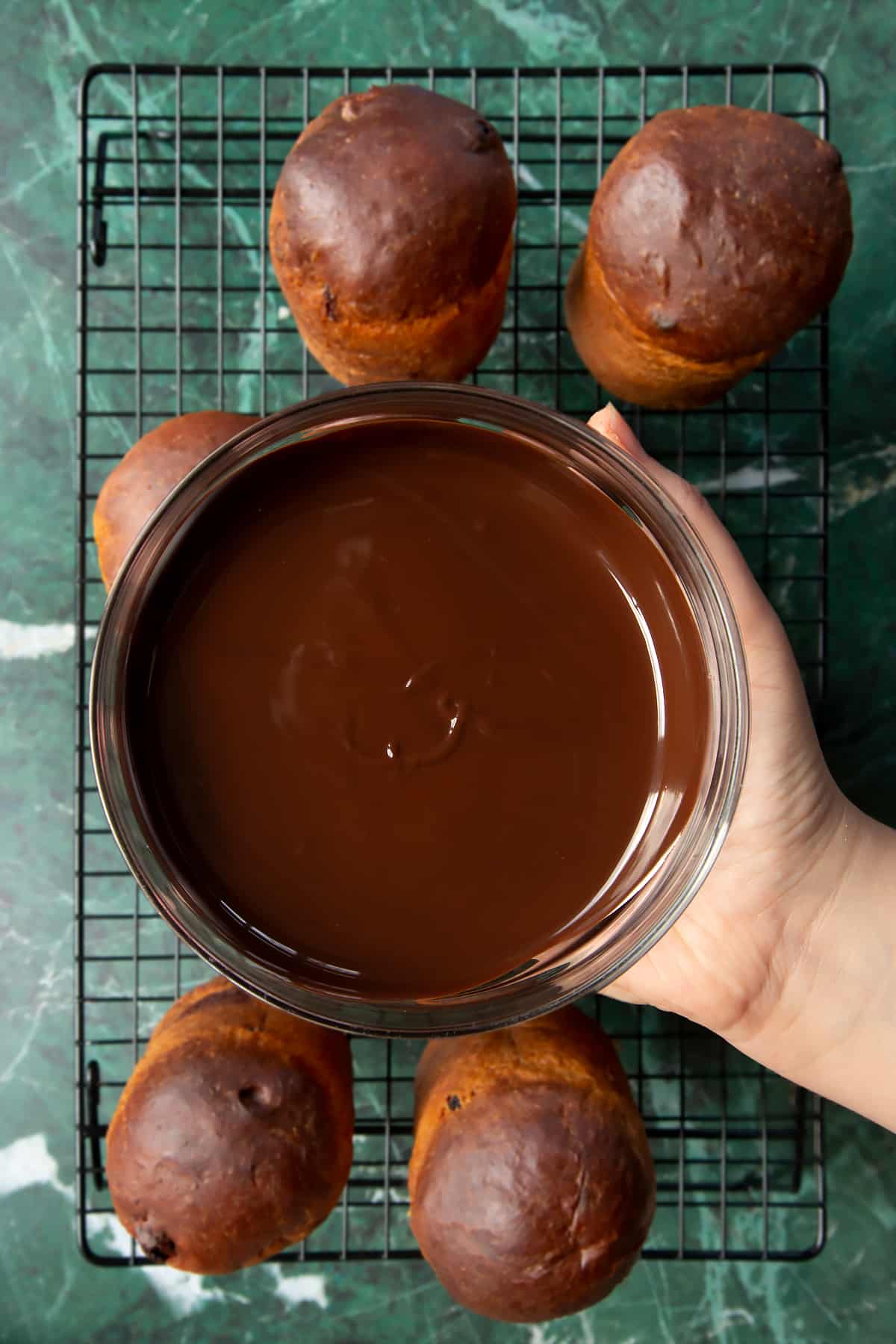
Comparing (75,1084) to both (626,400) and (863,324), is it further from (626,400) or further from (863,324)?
(863,324)

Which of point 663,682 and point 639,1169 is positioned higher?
point 663,682

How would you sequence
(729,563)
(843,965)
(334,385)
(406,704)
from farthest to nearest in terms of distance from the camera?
(334,385) → (843,965) → (729,563) → (406,704)

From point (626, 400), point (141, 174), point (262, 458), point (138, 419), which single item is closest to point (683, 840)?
point (262, 458)

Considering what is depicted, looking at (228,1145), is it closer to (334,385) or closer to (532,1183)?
(532,1183)

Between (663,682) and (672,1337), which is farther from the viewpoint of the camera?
(672,1337)

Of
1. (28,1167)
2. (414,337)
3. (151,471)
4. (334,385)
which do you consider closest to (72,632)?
(151,471)

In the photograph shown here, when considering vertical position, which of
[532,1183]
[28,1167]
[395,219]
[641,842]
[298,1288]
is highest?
[395,219]

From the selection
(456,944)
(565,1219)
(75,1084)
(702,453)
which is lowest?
(75,1084)
